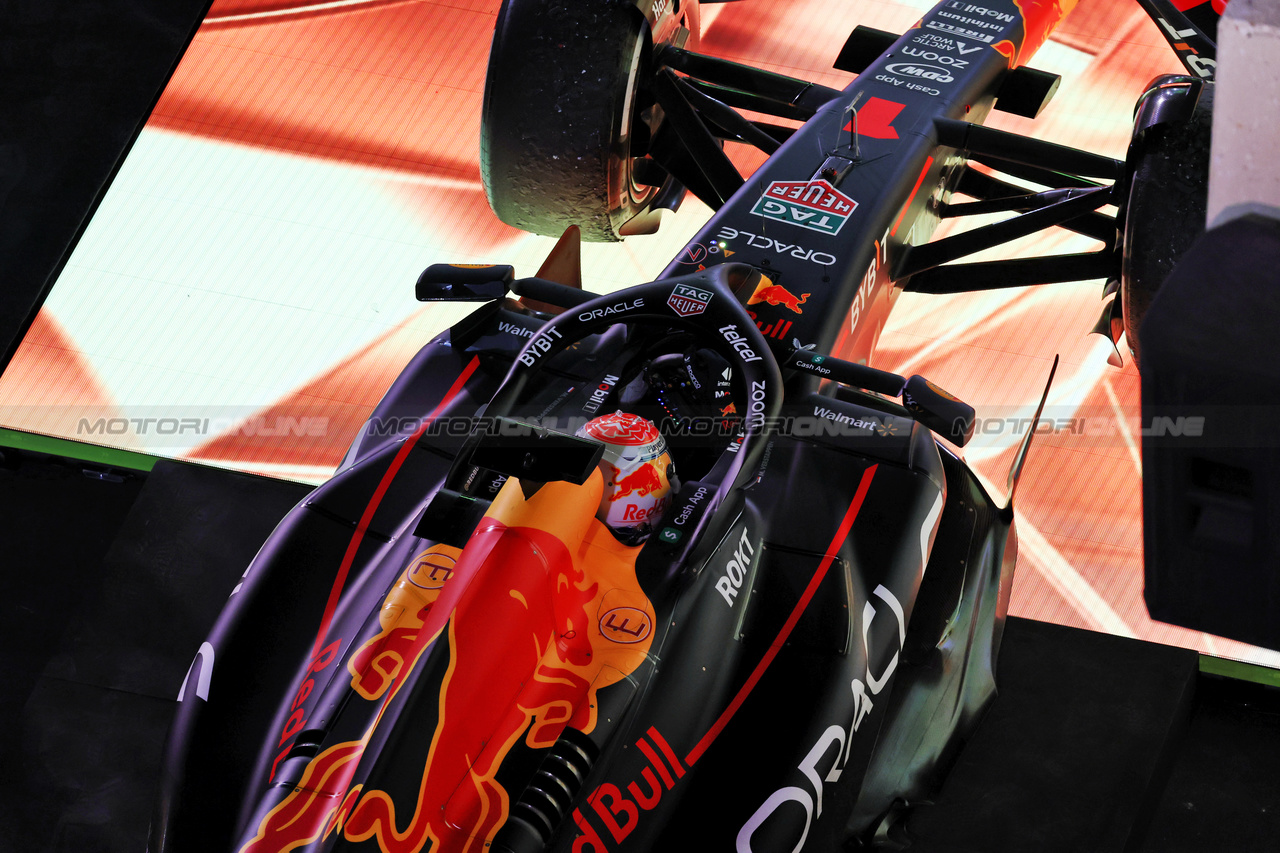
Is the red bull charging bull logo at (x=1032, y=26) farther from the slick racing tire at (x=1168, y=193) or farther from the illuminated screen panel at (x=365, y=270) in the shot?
the slick racing tire at (x=1168, y=193)

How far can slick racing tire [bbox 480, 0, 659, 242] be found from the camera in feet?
A: 11.4

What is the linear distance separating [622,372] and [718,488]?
19.2 inches

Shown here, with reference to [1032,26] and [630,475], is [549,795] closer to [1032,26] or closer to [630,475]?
[630,475]

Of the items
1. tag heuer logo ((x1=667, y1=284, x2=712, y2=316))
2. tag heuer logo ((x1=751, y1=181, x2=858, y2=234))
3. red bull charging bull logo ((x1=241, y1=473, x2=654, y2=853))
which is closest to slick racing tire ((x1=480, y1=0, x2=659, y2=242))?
tag heuer logo ((x1=751, y1=181, x2=858, y2=234))

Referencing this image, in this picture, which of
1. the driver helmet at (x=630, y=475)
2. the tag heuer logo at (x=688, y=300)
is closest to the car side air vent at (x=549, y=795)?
the driver helmet at (x=630, y=475)

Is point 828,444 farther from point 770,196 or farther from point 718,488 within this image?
point 770,196

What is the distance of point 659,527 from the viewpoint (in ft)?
7.79

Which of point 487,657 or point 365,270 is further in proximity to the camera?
point 365,270

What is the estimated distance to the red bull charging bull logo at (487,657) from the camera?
6.56ft

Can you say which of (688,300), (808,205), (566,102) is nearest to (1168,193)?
(808,205)

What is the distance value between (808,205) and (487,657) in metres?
1.68

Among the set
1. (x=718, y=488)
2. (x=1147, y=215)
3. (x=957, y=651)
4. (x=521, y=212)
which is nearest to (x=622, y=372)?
(x=718, y=488)

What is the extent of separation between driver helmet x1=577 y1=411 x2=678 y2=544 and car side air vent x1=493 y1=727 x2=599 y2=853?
41 cm

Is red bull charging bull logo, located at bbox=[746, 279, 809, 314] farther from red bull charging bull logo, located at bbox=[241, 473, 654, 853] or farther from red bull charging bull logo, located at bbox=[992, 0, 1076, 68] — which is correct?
red bull charging bull logo, located at bbox=[992, 0, 1076, 68]
